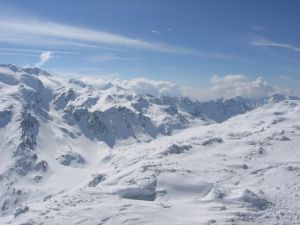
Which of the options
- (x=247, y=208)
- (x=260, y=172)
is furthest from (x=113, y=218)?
(x=260, y=172)

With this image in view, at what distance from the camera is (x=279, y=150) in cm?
18050

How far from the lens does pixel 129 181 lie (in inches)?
4739

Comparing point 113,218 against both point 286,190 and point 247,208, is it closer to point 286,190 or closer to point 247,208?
point 247,208

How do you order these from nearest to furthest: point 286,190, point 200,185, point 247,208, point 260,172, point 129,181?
1. point 247,208
2. point 286,190
3. point 200,185
4. point 129,181
5. point 260,172

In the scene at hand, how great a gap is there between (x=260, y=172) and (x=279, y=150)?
46649mm

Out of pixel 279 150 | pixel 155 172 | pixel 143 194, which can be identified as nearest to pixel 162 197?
pixel 143 194

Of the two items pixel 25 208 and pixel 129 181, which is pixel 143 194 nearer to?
pixel 129 181

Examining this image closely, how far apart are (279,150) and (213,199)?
99.7 metres

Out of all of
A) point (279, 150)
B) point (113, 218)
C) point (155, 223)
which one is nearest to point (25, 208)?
point (113, 218)

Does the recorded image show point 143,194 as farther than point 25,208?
Yes

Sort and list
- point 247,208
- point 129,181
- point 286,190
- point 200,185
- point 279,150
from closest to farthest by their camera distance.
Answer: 1. point 247,208
2. point 286,190
3. point 200,185
4. point 129,181
5. point 279,150

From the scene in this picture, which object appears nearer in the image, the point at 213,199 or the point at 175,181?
the point at 213,199

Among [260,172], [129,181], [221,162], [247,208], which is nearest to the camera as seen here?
[247,208]

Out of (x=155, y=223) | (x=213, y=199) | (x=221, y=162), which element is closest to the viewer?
(x=155, y=223)
